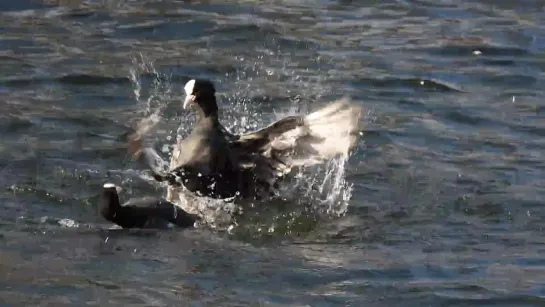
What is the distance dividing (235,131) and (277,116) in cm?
31

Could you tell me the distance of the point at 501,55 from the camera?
1137 centimetres

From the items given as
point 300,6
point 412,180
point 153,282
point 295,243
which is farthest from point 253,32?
point 153,282

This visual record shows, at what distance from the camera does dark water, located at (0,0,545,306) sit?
21.6 feet

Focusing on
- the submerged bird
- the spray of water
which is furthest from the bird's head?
the spray of water

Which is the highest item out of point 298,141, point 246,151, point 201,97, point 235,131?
point 201,97

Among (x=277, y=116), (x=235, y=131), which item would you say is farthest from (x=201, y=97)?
(x=277, y=116)

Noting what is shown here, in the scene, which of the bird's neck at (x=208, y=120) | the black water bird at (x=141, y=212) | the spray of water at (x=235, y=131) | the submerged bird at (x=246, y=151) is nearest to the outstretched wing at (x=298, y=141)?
the submerged bird at (x=246, y=151)

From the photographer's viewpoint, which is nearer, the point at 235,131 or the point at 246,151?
the point at 246,151

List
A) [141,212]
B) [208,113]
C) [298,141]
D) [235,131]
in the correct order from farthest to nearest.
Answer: [235,131], [208,113], [298,141], [141,212]

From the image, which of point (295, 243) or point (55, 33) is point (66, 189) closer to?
point (295, 243)

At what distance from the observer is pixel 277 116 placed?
958 cm

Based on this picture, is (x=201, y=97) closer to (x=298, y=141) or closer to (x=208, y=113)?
(x=208, y=113)

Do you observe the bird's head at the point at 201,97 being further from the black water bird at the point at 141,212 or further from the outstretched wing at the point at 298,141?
the black water bird at the point at 141,212

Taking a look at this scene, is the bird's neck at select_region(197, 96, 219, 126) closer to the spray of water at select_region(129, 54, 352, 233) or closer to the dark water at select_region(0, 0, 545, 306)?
the spray of water at select_region(129, 54, 352, 233)
